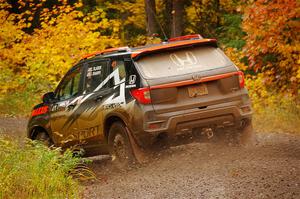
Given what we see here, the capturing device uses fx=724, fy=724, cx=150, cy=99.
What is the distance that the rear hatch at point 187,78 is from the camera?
34.0ft

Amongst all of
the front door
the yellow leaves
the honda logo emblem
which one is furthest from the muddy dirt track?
the yellow leaves

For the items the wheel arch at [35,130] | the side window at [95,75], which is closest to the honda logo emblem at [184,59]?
the side window at [95,75]

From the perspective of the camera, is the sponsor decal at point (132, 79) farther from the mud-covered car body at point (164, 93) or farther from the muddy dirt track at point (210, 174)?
the muddy dirt track at point (210, 174)

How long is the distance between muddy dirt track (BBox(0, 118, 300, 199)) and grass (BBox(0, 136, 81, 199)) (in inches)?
20.4

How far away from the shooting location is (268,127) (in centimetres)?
1504

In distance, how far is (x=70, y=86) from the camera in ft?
40.9

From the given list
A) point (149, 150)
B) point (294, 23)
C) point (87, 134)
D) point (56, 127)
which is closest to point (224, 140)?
point (149, 150)

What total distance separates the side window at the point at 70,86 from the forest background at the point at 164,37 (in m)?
3.06

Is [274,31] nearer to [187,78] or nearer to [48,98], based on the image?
[48,98]

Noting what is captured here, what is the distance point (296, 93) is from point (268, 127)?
244 centimetres

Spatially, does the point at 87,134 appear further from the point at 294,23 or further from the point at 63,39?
the point at 63,39

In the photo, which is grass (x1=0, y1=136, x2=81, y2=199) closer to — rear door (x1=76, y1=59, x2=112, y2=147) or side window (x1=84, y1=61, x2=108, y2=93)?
rear door (x1=76, y1=59, x2=112, y2=147)

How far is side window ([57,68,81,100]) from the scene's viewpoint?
1227 centimetres

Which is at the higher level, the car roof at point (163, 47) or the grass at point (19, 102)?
the car roof at point (163, 47)
